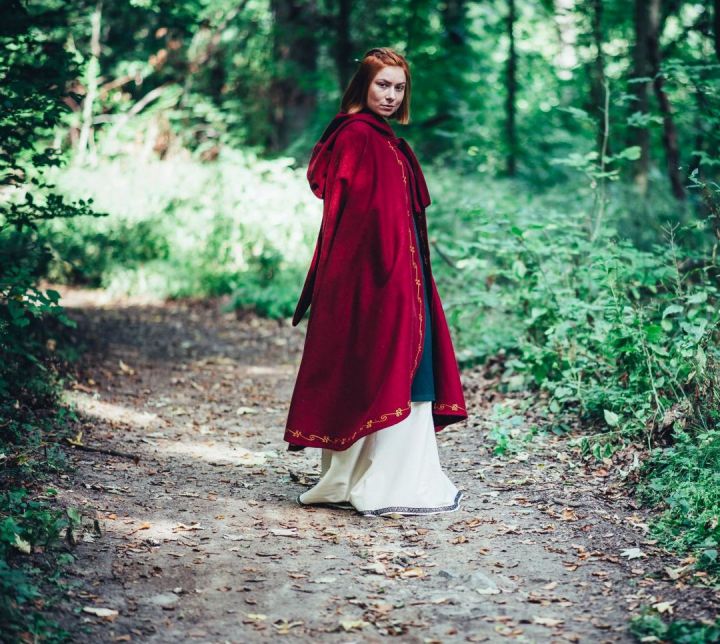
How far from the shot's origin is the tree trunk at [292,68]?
1394 cm

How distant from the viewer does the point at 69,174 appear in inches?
524

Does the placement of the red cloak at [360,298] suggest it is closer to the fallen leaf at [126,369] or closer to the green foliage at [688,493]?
the green foliage at [688,493]

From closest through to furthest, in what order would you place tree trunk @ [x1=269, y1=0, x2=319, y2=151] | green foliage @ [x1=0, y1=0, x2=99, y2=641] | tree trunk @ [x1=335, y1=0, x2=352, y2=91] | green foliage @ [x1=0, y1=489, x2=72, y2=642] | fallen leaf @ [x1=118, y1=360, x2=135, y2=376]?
green foliage @ [x1=0, y1=489, x2=72, y2=642] → green foliage @ [x1=0, y1=0, x2=99, y2=641] → fallen leaf @ [x1=118, y1=360, x2=135, y2=376] → tree trunk @ [x1=335, y1=0, x2=352, y2=91] → tree trunk @ [x1=269, y1=0, x2=319, y2=151]

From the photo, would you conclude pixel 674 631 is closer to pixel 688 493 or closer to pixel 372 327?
pixel 688 493

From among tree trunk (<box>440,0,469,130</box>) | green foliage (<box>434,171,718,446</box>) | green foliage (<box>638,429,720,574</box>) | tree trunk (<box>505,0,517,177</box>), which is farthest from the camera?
tree trunk (<box>505,0,517,177</box>)

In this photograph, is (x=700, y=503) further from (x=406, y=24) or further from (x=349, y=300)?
(x=406, y=24)

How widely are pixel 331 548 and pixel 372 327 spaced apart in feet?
3.57

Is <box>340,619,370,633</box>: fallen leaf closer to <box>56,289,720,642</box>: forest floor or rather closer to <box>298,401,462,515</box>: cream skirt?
<box>56,289,720,642</box>: forest floor

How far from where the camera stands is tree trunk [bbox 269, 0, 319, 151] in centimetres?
1394

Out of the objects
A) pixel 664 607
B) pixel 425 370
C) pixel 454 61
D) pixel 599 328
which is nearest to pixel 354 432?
pixel 425 370

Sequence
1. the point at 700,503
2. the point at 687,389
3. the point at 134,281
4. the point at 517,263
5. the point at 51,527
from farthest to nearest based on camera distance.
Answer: the point at 134,281
the point at 517,263
the point at 687,389
the point at 700,503
the point at 51,527

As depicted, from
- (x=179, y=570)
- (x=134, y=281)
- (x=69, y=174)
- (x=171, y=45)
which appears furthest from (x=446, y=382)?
(x=171, y=45)

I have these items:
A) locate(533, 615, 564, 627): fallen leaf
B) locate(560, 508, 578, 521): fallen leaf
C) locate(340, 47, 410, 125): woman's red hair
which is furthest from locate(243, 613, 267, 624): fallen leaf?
locate(340, 47, 410, 125): woman's red hair

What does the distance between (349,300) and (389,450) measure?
2.61 ft
